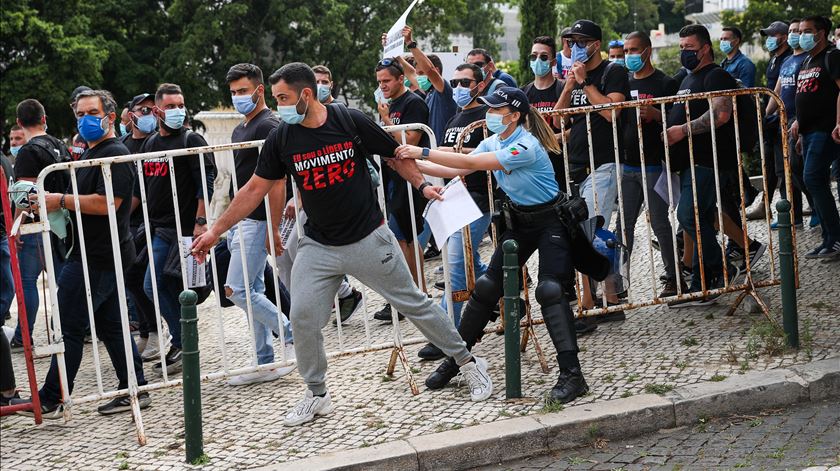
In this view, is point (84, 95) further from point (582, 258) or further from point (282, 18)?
point (282, 18)

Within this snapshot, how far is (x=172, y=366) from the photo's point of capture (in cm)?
727

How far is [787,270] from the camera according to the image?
6.25 m

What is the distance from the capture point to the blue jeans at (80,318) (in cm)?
607

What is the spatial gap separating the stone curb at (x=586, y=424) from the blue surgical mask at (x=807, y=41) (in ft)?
12.1

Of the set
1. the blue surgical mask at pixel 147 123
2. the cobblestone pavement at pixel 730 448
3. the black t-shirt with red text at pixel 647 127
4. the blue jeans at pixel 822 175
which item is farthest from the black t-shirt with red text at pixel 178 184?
the blue jeans at pixel 822 175

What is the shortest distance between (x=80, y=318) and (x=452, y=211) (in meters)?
2.42

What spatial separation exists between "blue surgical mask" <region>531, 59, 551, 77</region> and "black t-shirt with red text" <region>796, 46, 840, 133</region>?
2372mm

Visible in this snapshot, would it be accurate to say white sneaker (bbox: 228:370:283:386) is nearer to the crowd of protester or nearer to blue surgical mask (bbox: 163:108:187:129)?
the crowd of protester

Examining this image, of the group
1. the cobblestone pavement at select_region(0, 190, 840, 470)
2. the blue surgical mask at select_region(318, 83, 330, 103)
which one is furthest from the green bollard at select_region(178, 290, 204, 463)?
the blue surgical mask at select_region(318, 83, 330, 103)

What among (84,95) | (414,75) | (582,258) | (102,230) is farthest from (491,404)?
(414,75)

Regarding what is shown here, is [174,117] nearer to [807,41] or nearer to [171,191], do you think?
[171,191]

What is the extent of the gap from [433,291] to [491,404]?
350cm

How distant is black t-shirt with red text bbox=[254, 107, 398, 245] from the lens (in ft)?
18.0

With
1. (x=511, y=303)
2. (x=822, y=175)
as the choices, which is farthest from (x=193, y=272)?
(x=822, y=175)
